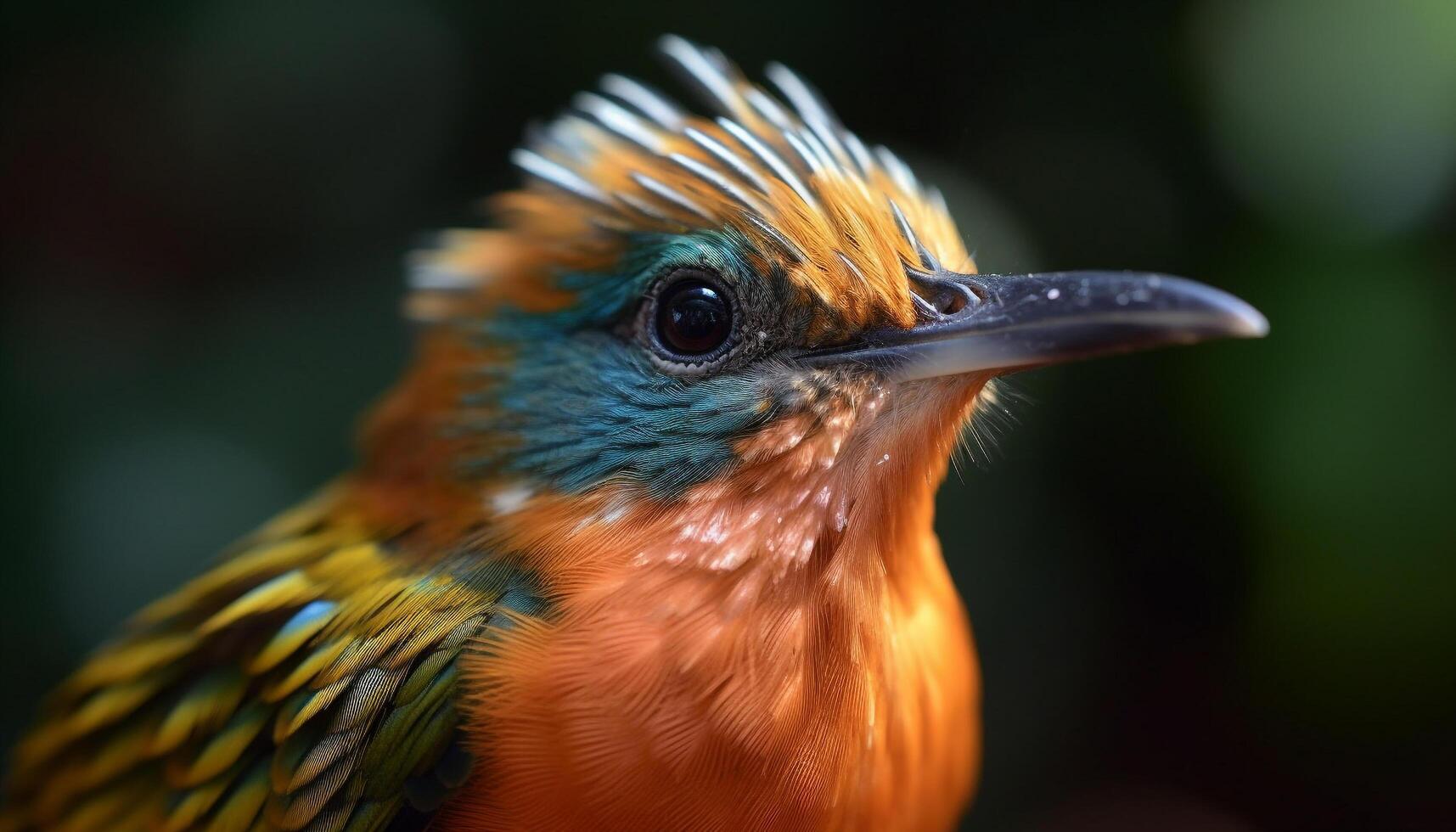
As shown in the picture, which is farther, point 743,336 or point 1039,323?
point 743,336

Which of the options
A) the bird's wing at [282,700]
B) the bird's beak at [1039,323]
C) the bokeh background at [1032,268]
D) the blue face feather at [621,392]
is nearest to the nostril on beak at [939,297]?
the bird's beak at [1039,323]

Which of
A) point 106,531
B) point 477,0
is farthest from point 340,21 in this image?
point 106,531

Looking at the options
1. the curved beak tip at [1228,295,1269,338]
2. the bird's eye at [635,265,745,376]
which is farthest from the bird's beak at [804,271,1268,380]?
the bird's eye at [635,265,745,376]

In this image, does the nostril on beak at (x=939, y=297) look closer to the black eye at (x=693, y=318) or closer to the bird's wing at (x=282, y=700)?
the black eye at (x=693, y=318)

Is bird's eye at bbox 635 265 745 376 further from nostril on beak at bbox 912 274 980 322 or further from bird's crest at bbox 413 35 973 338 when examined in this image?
nostril on beak at bbox 912 274 980 322

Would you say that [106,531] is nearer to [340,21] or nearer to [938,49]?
[340,21]

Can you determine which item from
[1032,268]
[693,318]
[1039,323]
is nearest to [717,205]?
[693,318]

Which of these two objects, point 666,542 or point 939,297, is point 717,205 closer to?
point 939,297
